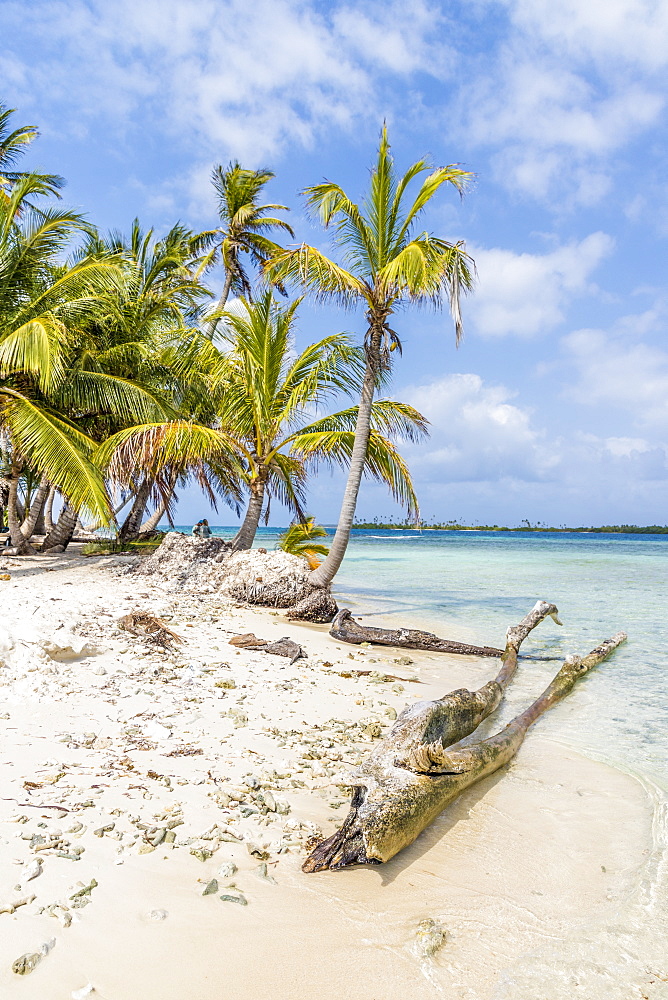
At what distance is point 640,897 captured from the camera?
2.66 metres

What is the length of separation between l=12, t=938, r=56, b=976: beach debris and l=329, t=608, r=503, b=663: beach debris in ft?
20.2

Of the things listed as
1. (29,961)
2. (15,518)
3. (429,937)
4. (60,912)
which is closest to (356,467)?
(429,937)

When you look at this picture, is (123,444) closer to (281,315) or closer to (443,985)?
(281,315)

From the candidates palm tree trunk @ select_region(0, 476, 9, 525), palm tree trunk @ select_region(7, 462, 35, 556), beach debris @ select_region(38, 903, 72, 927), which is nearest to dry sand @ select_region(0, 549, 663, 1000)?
beach debris @ select_region(38, 903, 72, 927)

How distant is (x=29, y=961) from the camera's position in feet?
6.15

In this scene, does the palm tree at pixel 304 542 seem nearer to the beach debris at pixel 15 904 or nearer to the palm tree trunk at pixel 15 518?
the palm tree trunk at pixel 15 518

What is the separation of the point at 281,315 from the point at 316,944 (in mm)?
11642

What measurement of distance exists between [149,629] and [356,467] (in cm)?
526

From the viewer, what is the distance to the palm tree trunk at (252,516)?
12211 mm

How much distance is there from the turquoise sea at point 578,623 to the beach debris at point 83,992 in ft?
12.4

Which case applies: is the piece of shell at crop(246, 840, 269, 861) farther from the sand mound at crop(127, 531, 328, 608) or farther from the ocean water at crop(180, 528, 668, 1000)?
the sand mound at crop(127, 531, 328, 608)

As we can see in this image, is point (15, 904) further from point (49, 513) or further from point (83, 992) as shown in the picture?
point (49, 513)

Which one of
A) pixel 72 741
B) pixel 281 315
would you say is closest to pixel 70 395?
pixel 281 315

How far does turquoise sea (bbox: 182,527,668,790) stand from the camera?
195 inches
